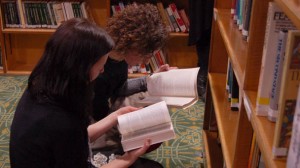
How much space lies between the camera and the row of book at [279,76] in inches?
27.6

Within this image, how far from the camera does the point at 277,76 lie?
2.77 ft

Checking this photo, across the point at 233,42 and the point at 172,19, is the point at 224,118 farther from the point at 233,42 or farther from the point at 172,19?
the point at 172,19

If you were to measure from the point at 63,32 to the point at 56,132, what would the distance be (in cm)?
32

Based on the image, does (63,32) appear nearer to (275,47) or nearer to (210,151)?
(275,47)

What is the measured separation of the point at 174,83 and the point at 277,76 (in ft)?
3.19

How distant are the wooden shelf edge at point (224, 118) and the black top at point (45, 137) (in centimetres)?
51

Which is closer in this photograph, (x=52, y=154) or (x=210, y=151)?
(x=52, y=154)

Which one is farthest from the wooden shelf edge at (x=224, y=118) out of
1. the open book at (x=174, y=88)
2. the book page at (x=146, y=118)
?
the book page at (x=146, y=118)

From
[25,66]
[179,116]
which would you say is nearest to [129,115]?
[179,116]

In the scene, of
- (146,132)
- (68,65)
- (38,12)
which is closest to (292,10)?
(68,65)

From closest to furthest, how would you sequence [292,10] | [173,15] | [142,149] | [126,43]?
[292,10], [142,149], [126,43], [173,15]

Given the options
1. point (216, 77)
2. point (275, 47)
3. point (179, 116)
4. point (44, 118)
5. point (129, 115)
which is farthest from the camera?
point (179, 116)

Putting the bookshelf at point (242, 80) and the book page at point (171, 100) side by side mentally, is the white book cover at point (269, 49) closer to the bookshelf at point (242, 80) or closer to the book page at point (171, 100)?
the bookshelf at point (242, 80)

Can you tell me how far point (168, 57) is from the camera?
354 cm
